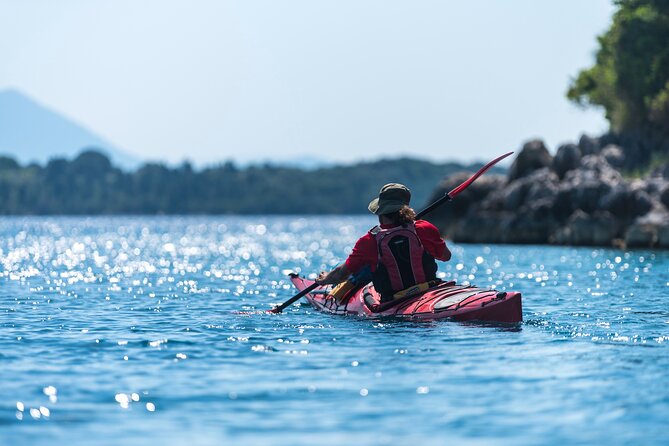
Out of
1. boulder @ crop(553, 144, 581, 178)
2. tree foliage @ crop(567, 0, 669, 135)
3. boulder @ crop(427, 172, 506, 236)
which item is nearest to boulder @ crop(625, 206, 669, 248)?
boulder @ crop(553, 144, 581, 178)

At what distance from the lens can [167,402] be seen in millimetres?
9453

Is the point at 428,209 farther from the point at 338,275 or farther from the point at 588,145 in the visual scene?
the point at 588,145

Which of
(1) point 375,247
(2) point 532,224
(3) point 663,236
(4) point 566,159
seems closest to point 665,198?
(3) point 663,236

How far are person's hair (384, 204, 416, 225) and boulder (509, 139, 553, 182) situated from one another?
48.6m

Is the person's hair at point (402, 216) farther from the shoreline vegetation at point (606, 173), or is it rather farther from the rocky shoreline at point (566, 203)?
the shoreline vegetation at point (606, 173)

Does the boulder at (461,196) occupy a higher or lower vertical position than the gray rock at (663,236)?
higher

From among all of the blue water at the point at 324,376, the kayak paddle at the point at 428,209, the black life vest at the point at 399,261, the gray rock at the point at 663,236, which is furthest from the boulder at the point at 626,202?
the black life vest at the point at 399,261

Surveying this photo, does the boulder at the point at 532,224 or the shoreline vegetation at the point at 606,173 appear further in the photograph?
the boulder at the point at 532,224

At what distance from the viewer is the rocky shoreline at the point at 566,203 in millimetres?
47906

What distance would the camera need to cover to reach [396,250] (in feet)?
50.6

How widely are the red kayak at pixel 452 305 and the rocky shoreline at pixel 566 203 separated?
31.6m

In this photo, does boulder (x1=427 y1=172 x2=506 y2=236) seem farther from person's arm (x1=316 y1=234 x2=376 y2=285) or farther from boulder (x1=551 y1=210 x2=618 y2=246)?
person's arm (x1=316 y1=234 x2=376 y2=285)

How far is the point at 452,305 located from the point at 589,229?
3704 centimetres

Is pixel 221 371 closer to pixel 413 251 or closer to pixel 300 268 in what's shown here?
pixel 413 251
